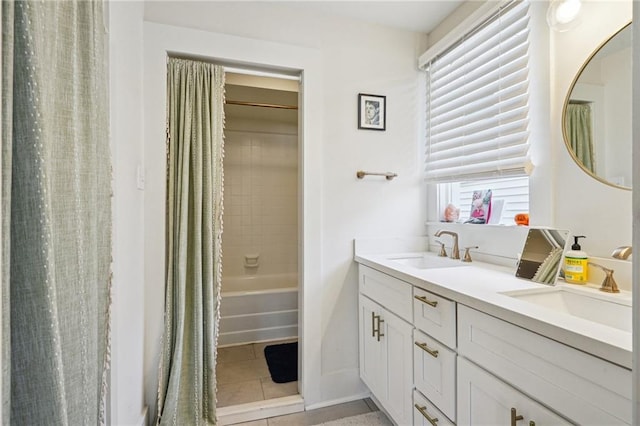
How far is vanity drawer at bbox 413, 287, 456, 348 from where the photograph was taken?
1.15 m

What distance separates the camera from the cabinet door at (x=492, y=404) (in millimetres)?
830

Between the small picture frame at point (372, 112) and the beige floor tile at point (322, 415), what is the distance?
1787mm

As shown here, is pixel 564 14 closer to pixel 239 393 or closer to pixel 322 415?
pixel 322 415

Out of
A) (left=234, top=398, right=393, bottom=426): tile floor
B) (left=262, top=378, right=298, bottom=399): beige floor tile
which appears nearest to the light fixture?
(left=234, top=398, right=393, bottom=426): tile floor

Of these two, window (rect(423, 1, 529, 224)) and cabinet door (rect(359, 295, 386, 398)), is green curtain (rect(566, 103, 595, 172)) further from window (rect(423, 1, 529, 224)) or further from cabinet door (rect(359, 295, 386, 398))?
cabinet door (rect(359, 295, 386, 398))

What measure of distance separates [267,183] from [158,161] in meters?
1.88

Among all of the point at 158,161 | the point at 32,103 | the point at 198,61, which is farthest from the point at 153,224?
the point at 32,103

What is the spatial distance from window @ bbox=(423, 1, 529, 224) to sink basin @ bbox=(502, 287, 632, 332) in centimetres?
59

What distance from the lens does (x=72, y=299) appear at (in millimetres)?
571

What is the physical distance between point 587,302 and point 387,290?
806mm

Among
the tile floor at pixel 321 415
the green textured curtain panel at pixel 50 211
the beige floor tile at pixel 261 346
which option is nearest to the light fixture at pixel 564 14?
the green textured curtain panel at pixel 50 211

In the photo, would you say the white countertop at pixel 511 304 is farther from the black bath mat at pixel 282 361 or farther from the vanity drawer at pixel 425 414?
the black bath mat at pixel 282 361

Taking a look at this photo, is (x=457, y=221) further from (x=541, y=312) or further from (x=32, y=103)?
(x=32, y=103)

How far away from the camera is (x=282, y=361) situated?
2.34 metres
